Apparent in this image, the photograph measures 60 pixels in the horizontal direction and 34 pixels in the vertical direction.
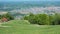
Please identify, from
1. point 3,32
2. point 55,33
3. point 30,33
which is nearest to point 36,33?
point 30,33

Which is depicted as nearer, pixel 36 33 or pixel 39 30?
pixel 36 33

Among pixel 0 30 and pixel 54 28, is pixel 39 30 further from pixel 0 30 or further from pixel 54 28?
pixel 0 30

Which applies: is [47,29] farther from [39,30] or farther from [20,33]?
[20,33]

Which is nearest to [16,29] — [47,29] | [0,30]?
[0,30]

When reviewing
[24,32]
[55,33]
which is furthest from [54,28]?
[24,32]

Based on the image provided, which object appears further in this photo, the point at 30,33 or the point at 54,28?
the point at 54,28

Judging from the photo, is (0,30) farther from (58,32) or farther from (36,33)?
(58,32)

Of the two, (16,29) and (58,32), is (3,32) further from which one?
(58,32)
